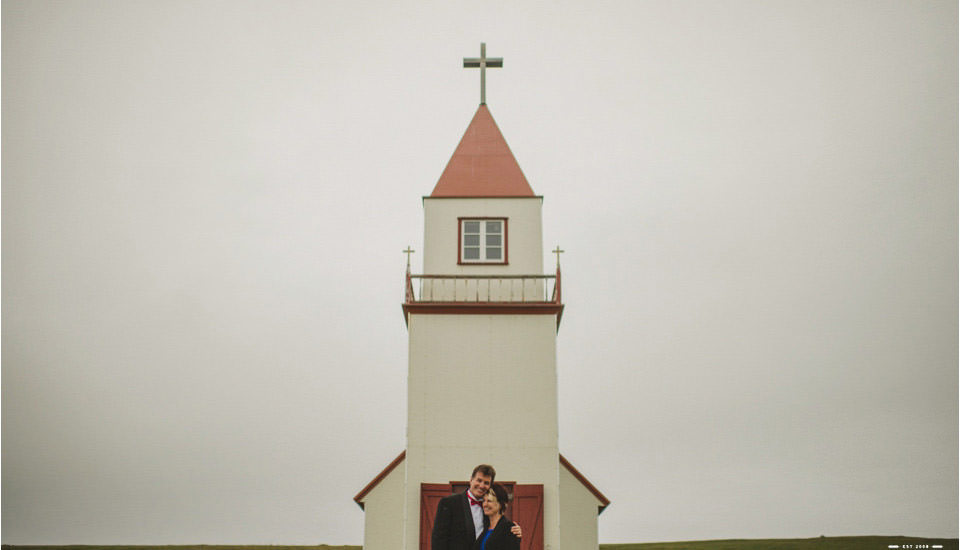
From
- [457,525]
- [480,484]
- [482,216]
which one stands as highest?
[482,216]

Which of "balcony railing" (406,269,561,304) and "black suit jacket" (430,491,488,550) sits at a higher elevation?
"balcony railing" (406,269,561,304)

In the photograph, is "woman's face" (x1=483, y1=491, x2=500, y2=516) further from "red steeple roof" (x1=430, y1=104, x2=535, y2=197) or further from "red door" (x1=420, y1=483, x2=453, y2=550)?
"red steeple roof" (x1=430, y1=104, x2=535, y2=197)

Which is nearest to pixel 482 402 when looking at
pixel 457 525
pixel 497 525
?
pixel 457 525

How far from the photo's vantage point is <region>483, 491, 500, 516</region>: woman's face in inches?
291

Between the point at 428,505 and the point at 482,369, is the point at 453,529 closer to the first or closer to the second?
the point at 428,505

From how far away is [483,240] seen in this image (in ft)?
62.9

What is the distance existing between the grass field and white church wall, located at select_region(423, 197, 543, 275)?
899 inches

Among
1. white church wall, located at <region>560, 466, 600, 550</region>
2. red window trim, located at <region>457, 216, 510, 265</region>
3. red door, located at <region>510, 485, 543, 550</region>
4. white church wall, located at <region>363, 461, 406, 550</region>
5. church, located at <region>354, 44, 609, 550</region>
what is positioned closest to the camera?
red door, located at <region>510, 485, 543, 550</region>

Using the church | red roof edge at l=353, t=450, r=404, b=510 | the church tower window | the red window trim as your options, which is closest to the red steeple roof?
the church

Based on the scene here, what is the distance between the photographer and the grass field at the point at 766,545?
32.9 metres

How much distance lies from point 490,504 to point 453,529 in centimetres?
60

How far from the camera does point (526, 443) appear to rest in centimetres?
1722

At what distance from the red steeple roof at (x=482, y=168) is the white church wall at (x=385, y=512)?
23.5 feet

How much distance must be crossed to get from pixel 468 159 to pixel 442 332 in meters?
4.87
